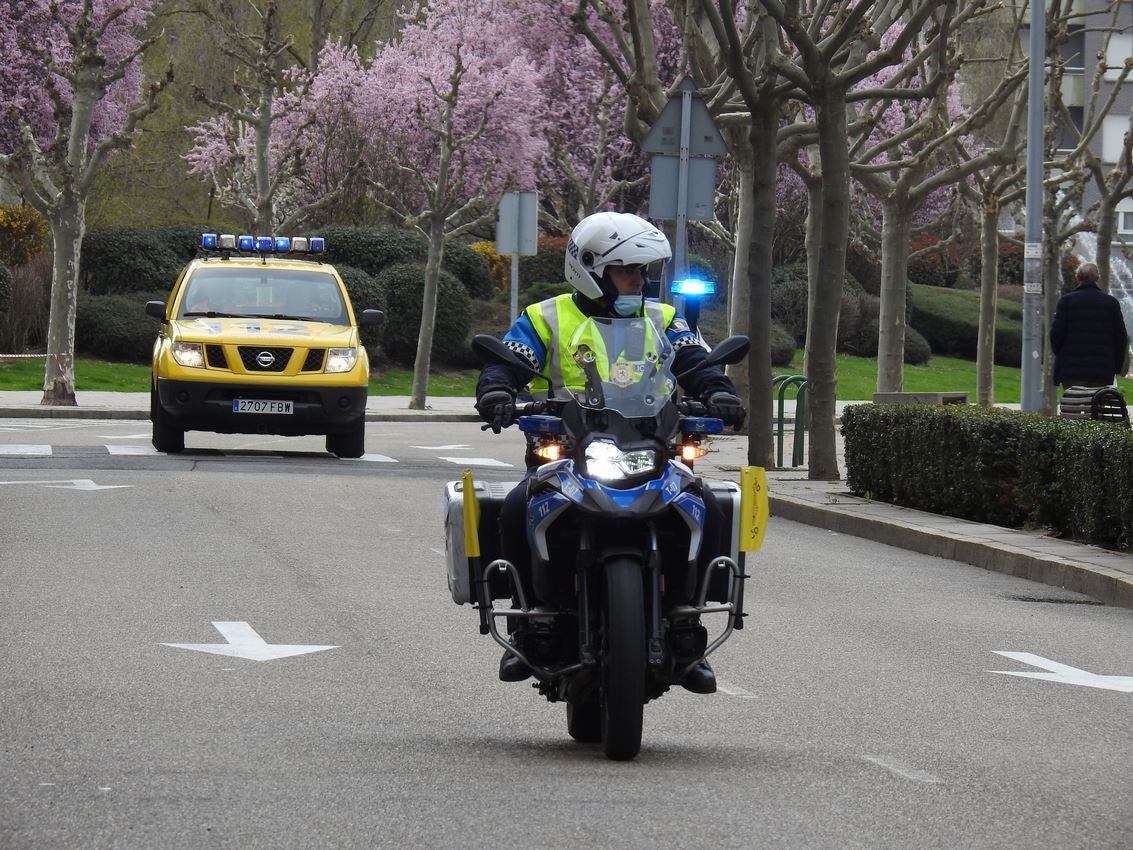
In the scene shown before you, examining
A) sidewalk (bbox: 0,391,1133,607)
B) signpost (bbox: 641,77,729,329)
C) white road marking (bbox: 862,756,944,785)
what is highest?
signpost (bbox: 641,77,729,329)

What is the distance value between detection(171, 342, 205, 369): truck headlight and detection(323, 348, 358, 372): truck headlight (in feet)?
3.66

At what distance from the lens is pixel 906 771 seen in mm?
6578

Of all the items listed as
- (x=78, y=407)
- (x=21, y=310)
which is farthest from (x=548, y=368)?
(x=21, y=310)

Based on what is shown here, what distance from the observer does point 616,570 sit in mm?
6465

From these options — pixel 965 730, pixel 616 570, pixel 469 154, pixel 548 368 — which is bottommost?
pixel 965 730

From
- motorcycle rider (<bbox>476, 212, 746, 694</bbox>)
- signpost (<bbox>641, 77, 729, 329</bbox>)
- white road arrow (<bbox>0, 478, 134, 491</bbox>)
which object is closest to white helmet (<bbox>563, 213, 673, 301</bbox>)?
motorcycle rider (<bbox>476, 212, 746, 694</bbox>)

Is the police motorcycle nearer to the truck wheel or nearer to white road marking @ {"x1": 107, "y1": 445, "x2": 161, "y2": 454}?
the truck wheel

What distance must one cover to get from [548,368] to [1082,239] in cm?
7268

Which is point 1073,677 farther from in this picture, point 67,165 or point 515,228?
point 515,228

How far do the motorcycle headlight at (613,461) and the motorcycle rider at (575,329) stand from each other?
33 centimetres

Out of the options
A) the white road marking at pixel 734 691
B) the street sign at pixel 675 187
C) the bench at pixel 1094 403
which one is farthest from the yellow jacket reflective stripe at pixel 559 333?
the bench at pixel 1094 403

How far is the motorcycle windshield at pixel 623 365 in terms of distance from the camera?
21.9ft

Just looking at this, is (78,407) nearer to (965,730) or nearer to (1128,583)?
(1128,583)

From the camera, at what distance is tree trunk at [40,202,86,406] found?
2906 cm
